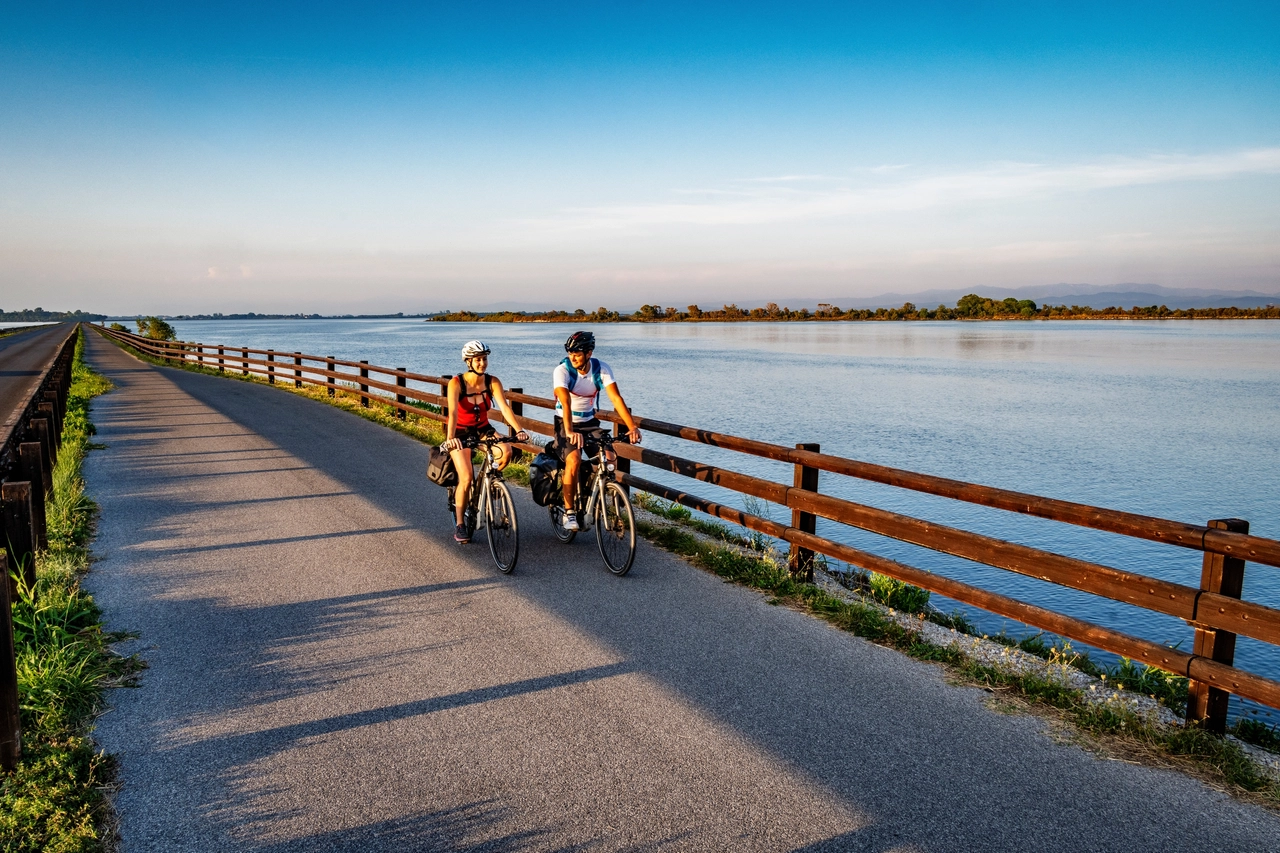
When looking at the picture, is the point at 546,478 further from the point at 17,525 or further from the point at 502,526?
the point at 17,525

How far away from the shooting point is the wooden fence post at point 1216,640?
442 centimetres

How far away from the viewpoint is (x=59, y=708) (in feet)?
15.2

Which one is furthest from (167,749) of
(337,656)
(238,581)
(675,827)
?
(238,581)

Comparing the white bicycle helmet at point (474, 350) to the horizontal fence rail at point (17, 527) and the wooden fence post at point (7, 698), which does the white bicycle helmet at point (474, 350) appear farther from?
the wooden fence post at point (7, 698)

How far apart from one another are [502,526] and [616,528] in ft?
3.34

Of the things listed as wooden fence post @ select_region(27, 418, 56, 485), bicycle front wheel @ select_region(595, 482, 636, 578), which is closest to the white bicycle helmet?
bicycle front wheel @ select_region(595, 482, 636, 578)

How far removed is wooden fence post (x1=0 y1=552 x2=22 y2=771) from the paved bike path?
0.39 meters

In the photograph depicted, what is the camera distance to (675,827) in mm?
3652

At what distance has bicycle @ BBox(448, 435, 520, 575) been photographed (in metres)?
7.43

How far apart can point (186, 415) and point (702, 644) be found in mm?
17199

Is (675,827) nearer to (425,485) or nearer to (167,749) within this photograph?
(167,749)

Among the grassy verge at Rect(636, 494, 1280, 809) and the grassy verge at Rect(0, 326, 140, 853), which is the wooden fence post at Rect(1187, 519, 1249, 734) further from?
the grassy verge at Rect(0, 326, 140, 853)

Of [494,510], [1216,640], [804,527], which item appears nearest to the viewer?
[1216,640]

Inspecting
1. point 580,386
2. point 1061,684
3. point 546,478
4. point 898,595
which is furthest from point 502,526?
point 1061,684
